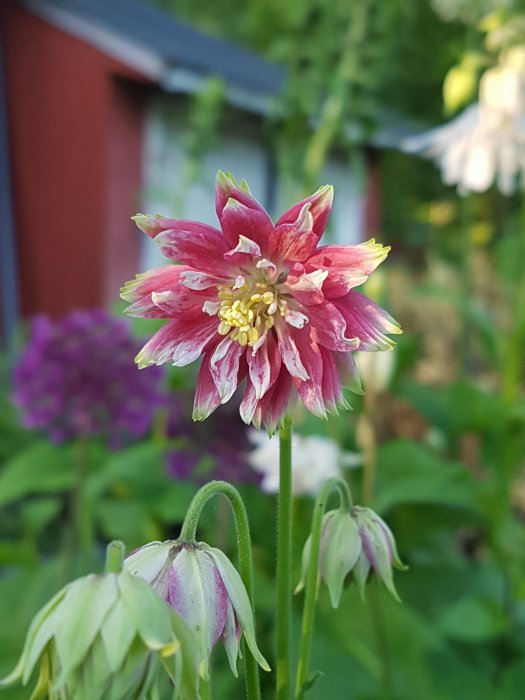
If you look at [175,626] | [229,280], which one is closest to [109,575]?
[175,626]

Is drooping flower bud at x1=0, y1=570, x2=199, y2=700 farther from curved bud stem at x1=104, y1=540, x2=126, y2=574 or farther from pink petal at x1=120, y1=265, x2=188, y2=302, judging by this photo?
pink petal at x1=120, y1=265, x2=188, y2=302

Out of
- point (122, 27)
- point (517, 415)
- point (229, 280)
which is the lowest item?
point (517, 415)

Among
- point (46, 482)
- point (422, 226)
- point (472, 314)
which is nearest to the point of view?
point (46, 482)

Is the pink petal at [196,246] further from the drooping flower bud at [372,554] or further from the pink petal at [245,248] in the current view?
the drooping flower bud at [372,554]

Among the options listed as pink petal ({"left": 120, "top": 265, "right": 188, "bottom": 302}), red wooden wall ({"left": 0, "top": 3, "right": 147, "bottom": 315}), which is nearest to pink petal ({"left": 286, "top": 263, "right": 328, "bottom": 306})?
pink petal ({"left": 120, "top": 265, "right": 188, "bottom": 302})

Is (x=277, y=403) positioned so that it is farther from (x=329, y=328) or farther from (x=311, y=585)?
(x=311, y=585)

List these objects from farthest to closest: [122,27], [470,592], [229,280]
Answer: [122,27] < [470,592] < [229,280]

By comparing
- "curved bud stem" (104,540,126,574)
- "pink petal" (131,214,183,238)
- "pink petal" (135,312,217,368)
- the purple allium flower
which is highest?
"pink petal" (131,214,183,238)

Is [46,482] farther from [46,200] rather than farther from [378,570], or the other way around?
[46,200]
